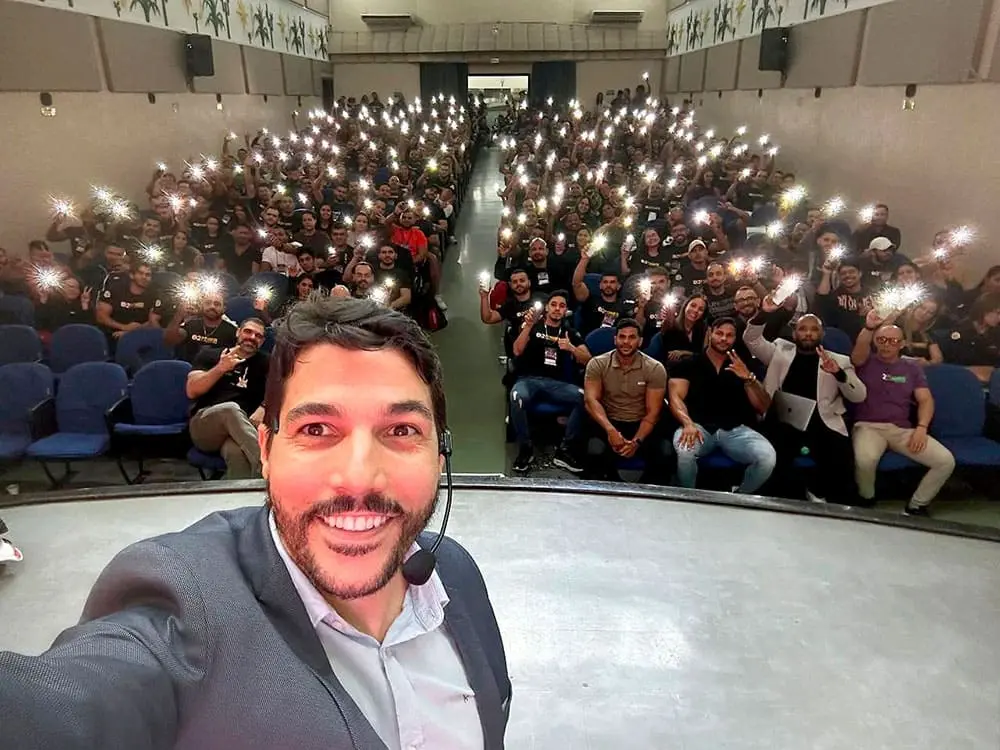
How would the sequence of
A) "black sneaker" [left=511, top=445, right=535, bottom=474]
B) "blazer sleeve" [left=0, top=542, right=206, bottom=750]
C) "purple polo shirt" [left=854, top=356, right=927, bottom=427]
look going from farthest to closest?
"black sneaker" [left=511, top=445, right=535, bottom=474] → "purple polo shirt" [left=854, top=356, right=927, bottom=427] → "blazer sleeve" [left=0, top=542, right=206, bottom=750]

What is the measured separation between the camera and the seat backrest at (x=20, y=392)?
3.84m

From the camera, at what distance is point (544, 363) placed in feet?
15.1

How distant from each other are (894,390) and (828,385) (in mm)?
349

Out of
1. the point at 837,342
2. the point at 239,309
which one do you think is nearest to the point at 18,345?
the point at 239,309

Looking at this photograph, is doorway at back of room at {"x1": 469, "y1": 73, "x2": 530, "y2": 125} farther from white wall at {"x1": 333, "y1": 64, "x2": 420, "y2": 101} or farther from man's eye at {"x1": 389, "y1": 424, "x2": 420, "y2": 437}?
man's eye at {"x1": 389, "y1": 424, "x2": 420, "y2": 437}

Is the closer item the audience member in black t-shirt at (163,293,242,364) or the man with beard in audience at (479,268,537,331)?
the audience member in black t-shirt at (163,293,242,364)

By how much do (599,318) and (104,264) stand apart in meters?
4.36

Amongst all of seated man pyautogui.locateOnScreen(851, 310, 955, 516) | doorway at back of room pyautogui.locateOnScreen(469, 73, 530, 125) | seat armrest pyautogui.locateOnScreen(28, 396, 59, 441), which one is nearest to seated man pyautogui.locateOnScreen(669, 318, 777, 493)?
seated man pyautogui.locateOnScreen(851, 310, 955, 516)

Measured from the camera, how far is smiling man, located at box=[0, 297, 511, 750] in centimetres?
77

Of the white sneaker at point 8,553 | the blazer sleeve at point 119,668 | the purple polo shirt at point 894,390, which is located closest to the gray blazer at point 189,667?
the blazer sleeve at point 119,668

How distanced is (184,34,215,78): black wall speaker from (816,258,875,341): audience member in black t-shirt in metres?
9.98

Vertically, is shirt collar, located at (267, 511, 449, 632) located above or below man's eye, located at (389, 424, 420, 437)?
below

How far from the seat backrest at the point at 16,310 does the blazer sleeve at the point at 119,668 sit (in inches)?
202

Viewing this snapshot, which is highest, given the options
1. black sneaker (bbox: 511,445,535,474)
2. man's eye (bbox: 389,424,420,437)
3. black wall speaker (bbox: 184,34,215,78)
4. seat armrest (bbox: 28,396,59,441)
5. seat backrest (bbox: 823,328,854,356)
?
black wall speaker (bbox: 184,34,215,78)
